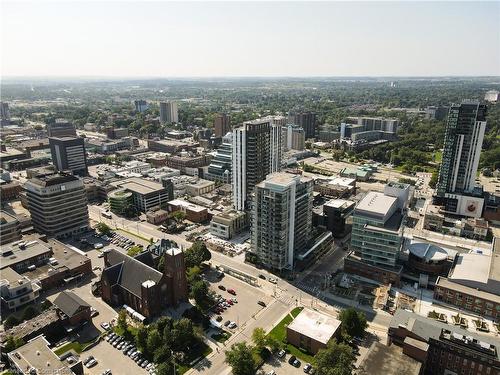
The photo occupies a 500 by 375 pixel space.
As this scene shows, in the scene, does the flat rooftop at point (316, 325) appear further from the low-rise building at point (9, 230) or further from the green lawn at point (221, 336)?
the low-rise building at point (9, 230)

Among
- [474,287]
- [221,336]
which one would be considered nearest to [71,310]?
[221,336]

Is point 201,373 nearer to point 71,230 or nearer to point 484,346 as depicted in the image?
point 484,346

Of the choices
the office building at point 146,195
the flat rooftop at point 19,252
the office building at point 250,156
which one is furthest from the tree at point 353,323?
the office building at point 146,195

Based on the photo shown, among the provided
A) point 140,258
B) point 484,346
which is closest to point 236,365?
point 140,258

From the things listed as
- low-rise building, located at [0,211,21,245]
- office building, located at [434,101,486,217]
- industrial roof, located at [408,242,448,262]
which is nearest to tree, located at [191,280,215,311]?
industrial roof, located at [408,242,448,262]

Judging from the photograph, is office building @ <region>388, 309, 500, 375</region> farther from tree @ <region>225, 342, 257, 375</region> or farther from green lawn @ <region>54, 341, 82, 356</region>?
green lawn @ <region>54, 341, 82, 356</region>

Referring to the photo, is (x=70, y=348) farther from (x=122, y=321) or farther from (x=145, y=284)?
(x=145, y=284)
